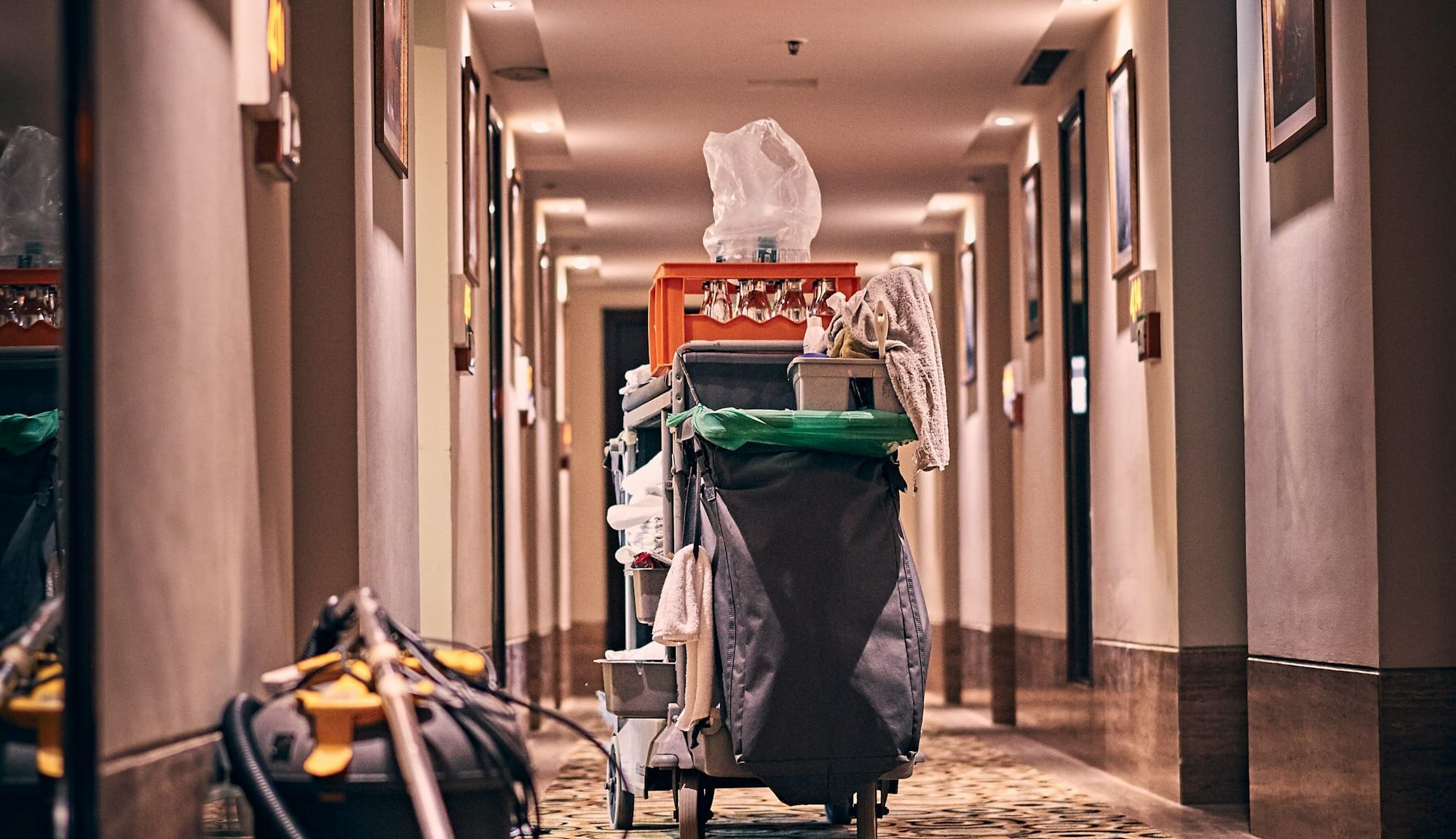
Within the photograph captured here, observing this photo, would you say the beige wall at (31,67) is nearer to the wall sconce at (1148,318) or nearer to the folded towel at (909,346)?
the folded towel at (909,346)

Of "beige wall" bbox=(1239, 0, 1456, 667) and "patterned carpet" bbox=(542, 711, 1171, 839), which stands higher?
"beige wall" bbox=(1239, 0, 1456, 667)

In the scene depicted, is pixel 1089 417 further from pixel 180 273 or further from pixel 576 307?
pixel 576 307

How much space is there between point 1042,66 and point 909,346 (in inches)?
145

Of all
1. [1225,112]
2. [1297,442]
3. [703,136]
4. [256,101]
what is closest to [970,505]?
[703,136]

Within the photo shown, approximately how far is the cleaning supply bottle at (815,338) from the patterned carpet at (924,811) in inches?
59.2

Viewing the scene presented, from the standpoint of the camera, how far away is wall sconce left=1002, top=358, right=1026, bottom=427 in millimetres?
8586

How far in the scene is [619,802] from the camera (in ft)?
15.3

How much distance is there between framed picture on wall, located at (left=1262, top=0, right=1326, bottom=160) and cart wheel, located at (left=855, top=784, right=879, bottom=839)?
195 centimetres

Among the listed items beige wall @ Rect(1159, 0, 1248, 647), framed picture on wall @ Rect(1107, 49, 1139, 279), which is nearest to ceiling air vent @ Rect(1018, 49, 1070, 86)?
framed picture on wall @ Rect(1107, 49, 1139, 279)

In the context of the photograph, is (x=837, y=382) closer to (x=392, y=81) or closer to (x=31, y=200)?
(x=392, y=81)

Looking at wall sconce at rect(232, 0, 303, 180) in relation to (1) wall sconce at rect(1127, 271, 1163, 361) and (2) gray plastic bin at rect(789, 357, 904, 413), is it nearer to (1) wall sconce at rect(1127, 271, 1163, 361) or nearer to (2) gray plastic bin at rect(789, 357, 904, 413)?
(2) gray plastic bin at rect(789, 357, 904, 413)

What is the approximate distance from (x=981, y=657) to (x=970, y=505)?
1.11 meters

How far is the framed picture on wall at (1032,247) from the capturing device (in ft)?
26.7

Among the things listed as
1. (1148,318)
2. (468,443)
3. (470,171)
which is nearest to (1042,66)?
(1148,318)
